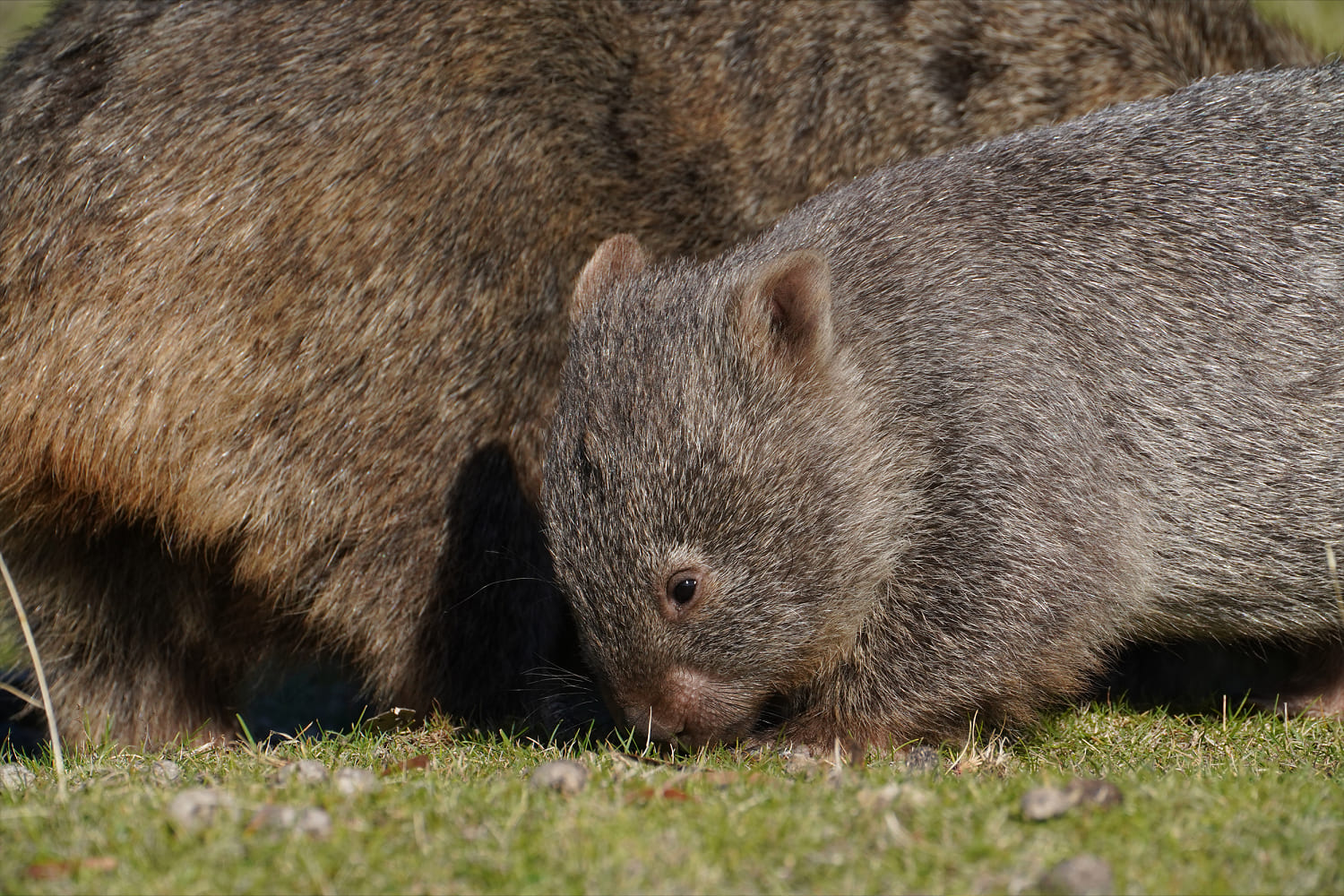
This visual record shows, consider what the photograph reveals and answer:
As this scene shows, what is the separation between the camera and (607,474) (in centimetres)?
447

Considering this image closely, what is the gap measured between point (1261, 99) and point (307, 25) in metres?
3.52

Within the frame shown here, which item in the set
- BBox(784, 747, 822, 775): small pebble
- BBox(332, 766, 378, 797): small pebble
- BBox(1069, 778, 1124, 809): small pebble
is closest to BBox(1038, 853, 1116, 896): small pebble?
BBox(1069, 778, 1124, 809): small pebble

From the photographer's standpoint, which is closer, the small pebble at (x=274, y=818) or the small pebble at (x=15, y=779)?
the small pebble at (x=274, y=818)

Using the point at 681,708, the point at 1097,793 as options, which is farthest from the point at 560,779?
the point at 1097,793

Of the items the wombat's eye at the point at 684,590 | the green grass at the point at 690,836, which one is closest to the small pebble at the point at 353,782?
the green grass at the point at 690,836

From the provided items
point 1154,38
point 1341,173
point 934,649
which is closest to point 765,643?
point 934,649

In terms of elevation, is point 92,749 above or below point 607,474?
below

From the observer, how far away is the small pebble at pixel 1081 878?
2867mm

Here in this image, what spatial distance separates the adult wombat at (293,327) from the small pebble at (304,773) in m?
1.24

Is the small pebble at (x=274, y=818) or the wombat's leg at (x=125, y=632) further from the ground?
the small pebble at (x=274, y=818)

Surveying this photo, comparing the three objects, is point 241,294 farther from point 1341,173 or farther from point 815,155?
point 1341,173

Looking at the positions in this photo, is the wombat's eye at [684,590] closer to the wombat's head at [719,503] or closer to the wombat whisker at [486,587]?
the wombat's head at [719,503]

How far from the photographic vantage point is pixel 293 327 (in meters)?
5.13

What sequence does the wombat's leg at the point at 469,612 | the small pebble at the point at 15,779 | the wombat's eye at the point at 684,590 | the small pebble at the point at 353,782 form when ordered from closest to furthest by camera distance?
the small pebble at the point at 353,782, the small pebble at the point at 15,779, the wombat's eye at the point at 684,590, the wombat's leg at the point at 469,612
